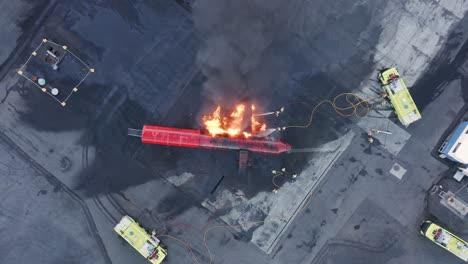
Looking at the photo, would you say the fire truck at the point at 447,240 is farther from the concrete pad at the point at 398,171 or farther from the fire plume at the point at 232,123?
the fire plume at the point at 232,123

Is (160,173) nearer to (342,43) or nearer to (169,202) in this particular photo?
(169,202)

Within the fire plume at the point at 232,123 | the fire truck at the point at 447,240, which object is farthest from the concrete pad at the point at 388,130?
the fire plume at the point at 232,123

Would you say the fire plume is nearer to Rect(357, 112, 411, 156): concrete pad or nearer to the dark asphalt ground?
the dark asphalt ground

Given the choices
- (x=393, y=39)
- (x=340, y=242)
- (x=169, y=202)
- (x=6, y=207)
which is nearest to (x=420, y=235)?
(x=340, y=242)

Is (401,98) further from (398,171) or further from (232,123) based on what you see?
(232,123)

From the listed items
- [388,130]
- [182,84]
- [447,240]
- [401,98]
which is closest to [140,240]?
[182,84]

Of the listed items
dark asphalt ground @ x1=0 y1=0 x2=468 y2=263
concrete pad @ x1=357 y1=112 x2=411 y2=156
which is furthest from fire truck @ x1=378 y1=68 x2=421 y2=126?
dark asphalt ground @ x1=0 y1=0 x2=468 y2=263
